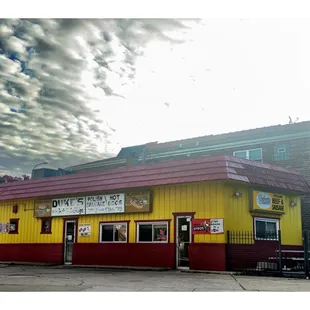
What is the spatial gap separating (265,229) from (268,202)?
43.5 inches

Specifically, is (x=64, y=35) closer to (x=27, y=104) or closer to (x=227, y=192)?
(x=27, y=104)

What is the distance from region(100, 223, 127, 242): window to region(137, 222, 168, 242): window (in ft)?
2.88

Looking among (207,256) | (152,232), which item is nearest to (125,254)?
(152,232)

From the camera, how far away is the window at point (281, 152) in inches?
1057

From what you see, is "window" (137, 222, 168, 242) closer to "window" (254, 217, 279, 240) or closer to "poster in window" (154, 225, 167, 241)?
"poster in window" (154, 225, 167, 241)

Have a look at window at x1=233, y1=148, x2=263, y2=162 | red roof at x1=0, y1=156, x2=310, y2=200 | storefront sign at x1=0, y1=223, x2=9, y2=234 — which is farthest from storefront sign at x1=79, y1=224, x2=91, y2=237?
window at x1=233, y1=148, x2=263, y2=162

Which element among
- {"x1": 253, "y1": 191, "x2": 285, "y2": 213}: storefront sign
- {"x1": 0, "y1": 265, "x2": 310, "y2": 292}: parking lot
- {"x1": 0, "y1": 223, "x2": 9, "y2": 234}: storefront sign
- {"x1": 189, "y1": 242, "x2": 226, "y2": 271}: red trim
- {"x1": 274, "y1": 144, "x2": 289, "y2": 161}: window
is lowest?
{"x1": 0, "y1": 265, "x2": 310, "y2": 292}: parking lot

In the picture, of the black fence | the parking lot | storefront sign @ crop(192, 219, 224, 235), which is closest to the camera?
the parking lot

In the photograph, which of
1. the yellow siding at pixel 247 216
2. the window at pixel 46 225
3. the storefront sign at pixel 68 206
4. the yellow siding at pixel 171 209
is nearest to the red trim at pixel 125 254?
the yellow siding at pixel 171 209

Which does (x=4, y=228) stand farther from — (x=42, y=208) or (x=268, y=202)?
(x=268, y=202)

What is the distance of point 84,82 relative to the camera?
1493 centimetres

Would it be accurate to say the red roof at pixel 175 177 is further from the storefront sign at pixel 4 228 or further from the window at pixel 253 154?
the window at pixel 253 154

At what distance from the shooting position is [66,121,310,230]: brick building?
2616 centimetres

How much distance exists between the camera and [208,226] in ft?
61.7
